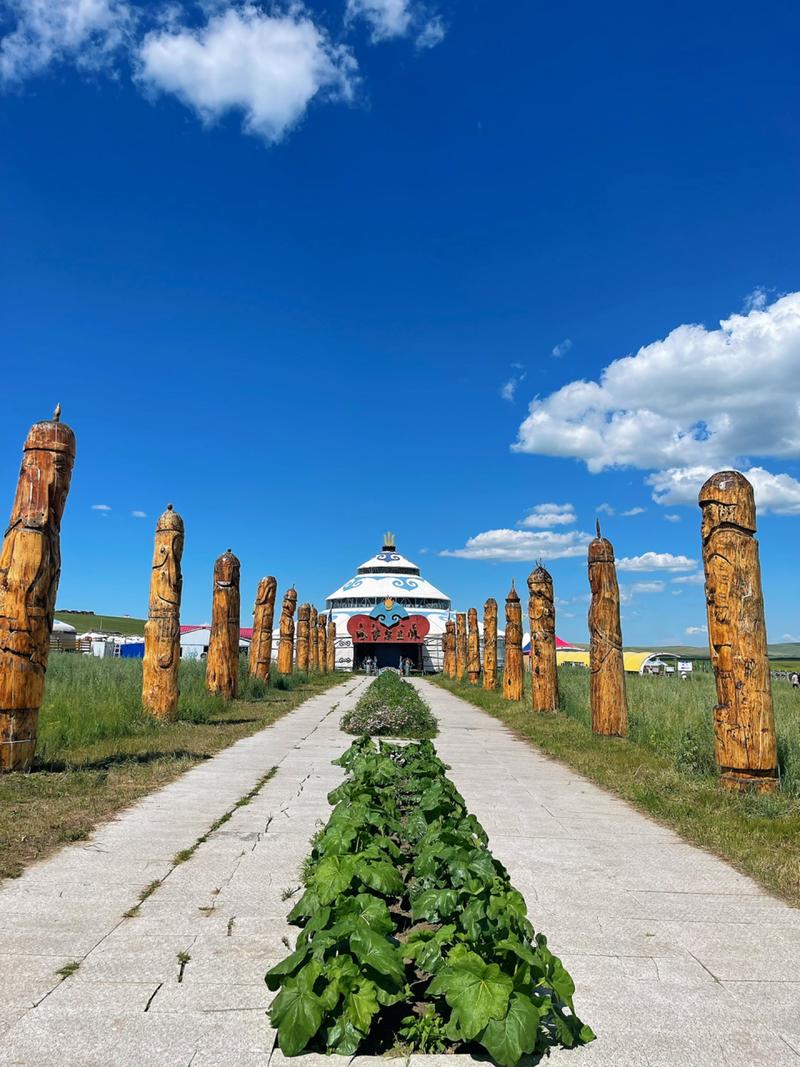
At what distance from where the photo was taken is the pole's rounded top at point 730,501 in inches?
294

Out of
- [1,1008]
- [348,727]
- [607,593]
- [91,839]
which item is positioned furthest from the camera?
[348,727]

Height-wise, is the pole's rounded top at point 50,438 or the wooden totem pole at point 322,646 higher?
the pole's rounded top at point 50,438

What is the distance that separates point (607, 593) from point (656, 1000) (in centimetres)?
907

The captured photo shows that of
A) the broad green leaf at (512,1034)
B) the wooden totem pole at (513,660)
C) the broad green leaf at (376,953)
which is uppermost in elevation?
the wooden totem pole at (513,660)

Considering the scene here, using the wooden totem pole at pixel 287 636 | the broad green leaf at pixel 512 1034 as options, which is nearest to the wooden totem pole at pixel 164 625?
the broad green leaf at pixel 512 1034

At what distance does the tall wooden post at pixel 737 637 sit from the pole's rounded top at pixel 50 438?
6.78m

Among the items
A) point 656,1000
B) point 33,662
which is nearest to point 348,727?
point 33,662

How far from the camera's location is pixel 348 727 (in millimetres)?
12789

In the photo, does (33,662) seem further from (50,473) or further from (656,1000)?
(656,1000)

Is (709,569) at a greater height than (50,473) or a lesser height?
lesser

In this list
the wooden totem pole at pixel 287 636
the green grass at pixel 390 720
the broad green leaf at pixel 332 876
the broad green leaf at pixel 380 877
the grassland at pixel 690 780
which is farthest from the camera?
the wooden totem pole at pixel 287 636

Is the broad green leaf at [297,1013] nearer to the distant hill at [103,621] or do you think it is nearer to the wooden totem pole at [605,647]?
the wooden totem pole at [605,647]

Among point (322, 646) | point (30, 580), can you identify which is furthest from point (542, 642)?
point (322, 646)

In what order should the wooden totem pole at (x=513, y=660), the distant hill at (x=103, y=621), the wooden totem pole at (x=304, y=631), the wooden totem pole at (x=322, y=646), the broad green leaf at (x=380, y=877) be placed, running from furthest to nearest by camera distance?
the distant hill at (x=103, y=621) → the wooden totem pole at (x=322, y=646) → the wooden totem pole at (x=304, y=631) → the wooden totem pole at (x=513, y=660) → the broad green leaf at (x=380, y=877)
